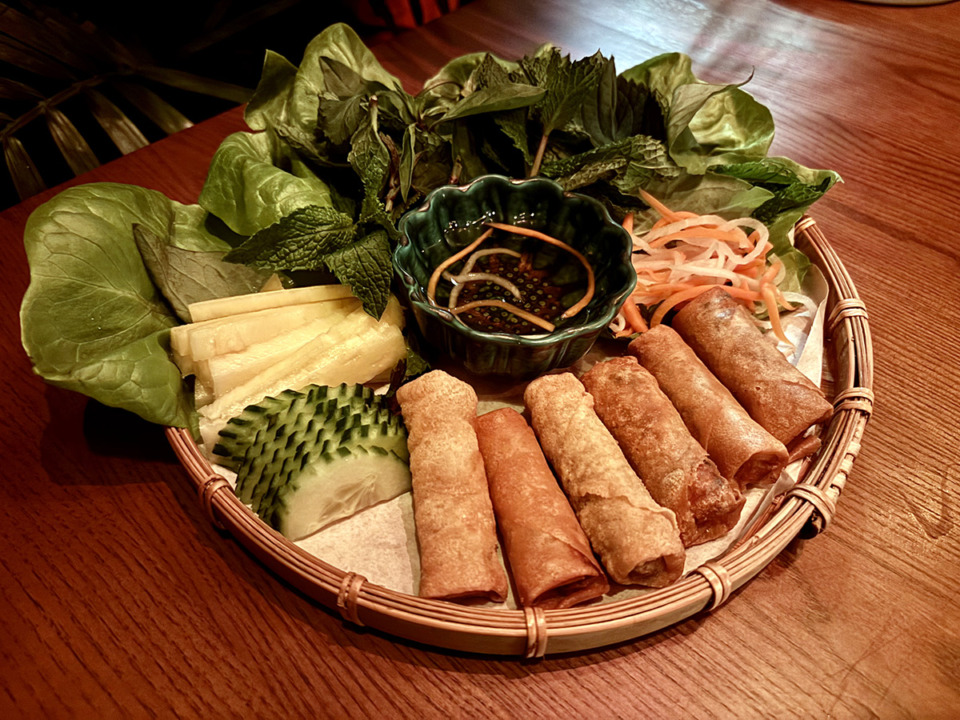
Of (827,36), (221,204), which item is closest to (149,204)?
(221,204)

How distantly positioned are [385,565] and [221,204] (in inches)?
66.7

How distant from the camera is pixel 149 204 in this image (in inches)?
99.9

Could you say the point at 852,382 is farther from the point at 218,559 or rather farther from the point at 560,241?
the point at 218,559

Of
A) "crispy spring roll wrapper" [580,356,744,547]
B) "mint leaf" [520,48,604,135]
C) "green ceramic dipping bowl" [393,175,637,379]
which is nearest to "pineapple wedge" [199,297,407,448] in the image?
"green ceramic dipping bowl" [393,175,637,379]

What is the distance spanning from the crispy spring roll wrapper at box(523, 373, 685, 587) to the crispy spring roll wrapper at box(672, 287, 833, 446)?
1.84ft

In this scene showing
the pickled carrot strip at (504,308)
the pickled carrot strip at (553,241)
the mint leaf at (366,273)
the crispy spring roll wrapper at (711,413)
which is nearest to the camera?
the crispy spring roll wrapper at (711,413)

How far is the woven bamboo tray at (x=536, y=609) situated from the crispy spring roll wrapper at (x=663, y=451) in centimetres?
13

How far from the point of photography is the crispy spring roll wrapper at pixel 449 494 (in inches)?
73.5

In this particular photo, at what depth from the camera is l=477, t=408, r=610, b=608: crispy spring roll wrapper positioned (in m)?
1.86

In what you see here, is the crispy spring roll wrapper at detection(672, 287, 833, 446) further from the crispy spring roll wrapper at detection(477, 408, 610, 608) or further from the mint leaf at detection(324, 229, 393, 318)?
the mint leaf at detection(324, 229, 393, 318)

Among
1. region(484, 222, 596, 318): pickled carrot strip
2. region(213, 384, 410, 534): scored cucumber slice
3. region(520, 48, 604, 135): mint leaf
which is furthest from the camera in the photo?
region(520, 48, 604, 135): mint leaf

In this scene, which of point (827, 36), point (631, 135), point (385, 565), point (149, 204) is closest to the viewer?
point (385, 565)

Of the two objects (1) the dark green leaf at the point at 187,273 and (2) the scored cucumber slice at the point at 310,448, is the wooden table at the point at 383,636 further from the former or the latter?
(1) the dark green leaf at the point at 187,273

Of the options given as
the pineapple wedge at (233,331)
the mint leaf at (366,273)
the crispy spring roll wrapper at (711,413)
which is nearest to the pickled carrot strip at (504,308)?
the mint leaf at (366,273)
